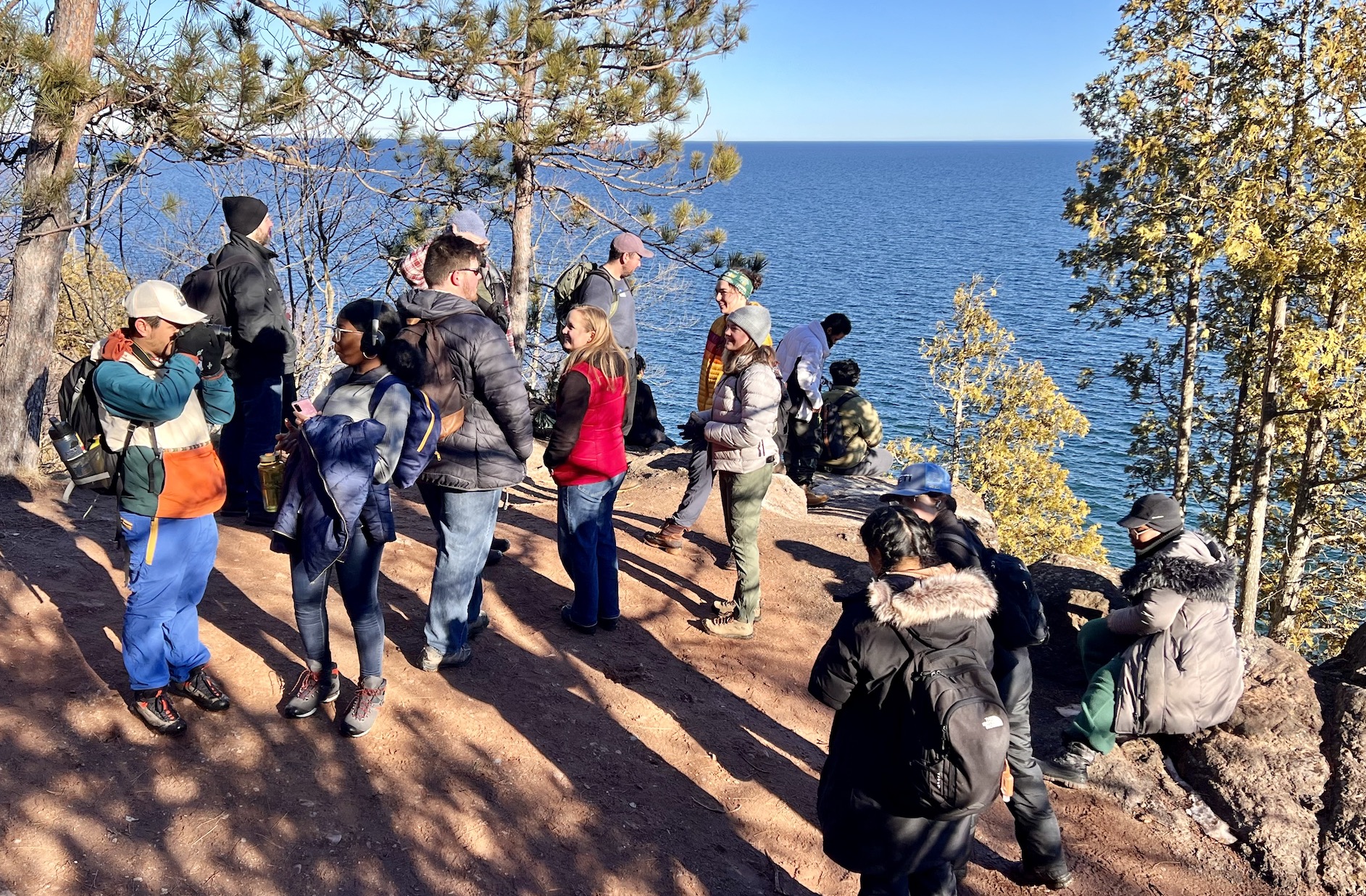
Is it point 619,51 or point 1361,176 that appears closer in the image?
point 619,51

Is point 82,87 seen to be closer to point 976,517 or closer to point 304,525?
point 304,525

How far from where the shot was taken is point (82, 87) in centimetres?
592

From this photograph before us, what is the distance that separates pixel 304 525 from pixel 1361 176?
1263 cm

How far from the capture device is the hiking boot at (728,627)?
219 inches

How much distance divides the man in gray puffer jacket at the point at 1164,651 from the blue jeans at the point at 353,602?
10.6 ft

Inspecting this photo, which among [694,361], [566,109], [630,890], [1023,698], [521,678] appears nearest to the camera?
[630,890]

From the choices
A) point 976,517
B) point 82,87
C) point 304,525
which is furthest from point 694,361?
point 304,525

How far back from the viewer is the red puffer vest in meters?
4.66

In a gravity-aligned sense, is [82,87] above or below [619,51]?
below

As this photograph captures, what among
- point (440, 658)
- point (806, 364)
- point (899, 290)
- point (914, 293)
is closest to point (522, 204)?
point (806, 364)

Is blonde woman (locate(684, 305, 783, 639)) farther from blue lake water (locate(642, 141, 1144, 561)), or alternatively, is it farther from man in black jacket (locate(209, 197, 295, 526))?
blue lake water (locate(642, 141, 1144, 561))

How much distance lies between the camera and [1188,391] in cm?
1856

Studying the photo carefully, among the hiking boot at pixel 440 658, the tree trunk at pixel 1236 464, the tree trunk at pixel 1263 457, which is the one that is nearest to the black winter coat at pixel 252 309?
the hiking boot at pixel 440 658

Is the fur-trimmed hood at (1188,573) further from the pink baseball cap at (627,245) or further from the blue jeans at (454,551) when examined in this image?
the pink baseball cap at (627,245)
